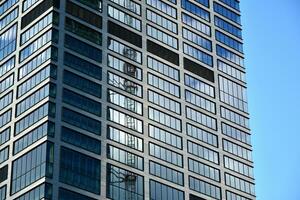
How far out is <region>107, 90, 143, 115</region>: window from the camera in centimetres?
12496

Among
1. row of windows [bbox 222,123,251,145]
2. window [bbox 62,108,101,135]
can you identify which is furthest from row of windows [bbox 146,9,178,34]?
window [bbox 62,108,101,135]

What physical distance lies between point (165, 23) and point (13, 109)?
106ft

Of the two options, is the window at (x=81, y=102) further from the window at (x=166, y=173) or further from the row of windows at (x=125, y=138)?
the window at (x=166, y=173)

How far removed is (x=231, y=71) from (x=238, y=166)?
18.5 meters

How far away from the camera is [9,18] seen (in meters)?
134

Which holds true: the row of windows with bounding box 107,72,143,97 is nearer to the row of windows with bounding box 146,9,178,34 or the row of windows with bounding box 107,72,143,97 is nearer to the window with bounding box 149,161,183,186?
the window with bounding box 149,161,183,186

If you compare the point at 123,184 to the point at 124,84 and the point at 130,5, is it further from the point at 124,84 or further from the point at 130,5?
the point at 130,5

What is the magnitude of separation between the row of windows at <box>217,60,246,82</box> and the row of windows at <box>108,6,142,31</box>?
20.1 metres

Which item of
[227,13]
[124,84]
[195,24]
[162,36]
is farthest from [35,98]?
[227,13]

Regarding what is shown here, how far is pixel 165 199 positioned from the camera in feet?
414

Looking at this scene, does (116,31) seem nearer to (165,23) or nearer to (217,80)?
(165,23)

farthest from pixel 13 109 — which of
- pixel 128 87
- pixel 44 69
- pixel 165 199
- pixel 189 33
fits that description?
pixel 189 33

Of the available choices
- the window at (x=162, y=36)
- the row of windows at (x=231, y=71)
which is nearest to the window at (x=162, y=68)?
the window at (x=162, y=36)

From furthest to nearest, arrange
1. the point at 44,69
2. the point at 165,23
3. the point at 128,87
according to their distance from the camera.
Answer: the point at 165,23 < the point at 128,87 < the point at 44,69
